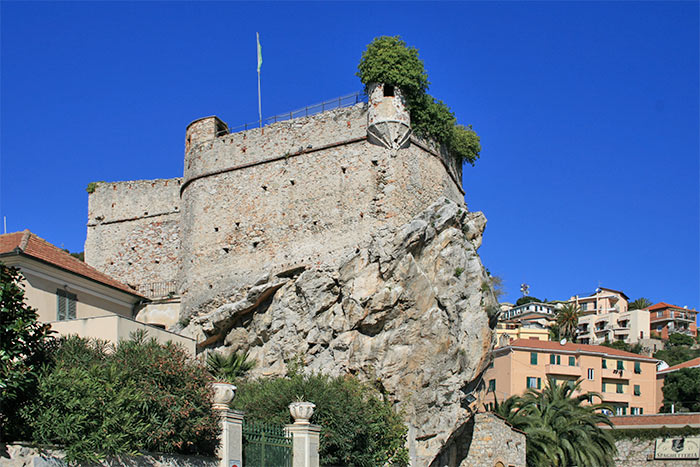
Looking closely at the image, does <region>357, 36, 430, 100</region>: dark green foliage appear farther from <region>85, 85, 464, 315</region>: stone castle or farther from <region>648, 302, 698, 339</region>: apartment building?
<region>648, 302, 698, 339</region>: apartment building

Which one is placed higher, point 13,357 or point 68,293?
point 68,293

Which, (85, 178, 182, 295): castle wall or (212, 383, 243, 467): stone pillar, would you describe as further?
(85, 178, 182, 295): castle wall

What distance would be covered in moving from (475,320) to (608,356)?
34038 millimetres

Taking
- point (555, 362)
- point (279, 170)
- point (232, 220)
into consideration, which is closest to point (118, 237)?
point (232, 220)

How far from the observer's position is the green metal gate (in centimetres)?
1652

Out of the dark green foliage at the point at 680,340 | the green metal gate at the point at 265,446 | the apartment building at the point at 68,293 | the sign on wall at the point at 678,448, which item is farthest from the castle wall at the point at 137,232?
the dark green foliage at the point at 680,340

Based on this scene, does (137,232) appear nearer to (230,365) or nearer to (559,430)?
(230,365)

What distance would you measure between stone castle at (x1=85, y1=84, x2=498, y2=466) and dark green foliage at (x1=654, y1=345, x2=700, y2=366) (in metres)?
52.6

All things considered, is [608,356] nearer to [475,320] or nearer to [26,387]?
[475,320]

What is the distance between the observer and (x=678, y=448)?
40.9m

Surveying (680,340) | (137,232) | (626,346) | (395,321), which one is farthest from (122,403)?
(680,340)

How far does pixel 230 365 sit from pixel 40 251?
7.73 metres

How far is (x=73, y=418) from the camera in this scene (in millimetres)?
13227

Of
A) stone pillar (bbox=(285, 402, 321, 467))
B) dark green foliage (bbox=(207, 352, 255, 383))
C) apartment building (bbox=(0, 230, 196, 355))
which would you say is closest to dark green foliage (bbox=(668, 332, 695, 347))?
dark green foliage (bbox=(207, 352, 255, 383))
